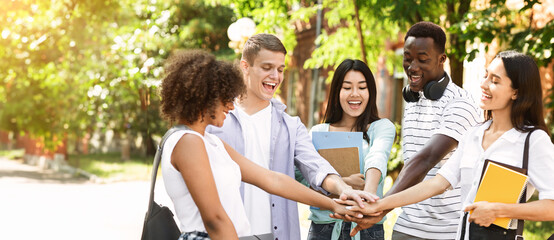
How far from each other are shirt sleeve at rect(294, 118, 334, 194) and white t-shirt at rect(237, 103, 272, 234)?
183mm

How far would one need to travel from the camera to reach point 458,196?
3598 millimetres

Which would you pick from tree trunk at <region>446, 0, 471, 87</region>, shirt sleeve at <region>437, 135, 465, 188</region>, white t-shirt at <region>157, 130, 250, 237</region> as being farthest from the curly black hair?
tree trunk at <region>446, 0, 471, 87</region>

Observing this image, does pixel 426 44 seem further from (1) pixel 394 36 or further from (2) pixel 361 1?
(1) pixel 394 36

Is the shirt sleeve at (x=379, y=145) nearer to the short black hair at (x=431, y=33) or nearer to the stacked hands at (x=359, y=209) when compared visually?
the stacked hands at (x=359, y=209)

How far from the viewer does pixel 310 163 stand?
3729mm

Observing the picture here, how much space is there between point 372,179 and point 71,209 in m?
10.3

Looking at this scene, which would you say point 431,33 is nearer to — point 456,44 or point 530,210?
point 530,210

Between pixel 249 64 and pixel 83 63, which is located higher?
pixel 83 63

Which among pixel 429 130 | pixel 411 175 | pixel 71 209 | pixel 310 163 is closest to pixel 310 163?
pixel 310 163

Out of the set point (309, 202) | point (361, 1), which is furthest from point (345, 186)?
point (361, 1)

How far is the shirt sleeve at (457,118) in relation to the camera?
3.59m

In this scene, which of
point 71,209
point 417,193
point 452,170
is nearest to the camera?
point 452,170

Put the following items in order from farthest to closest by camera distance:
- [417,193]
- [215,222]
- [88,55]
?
[88,55] < [417,193] < [215,222]

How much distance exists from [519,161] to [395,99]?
54.6 ft
